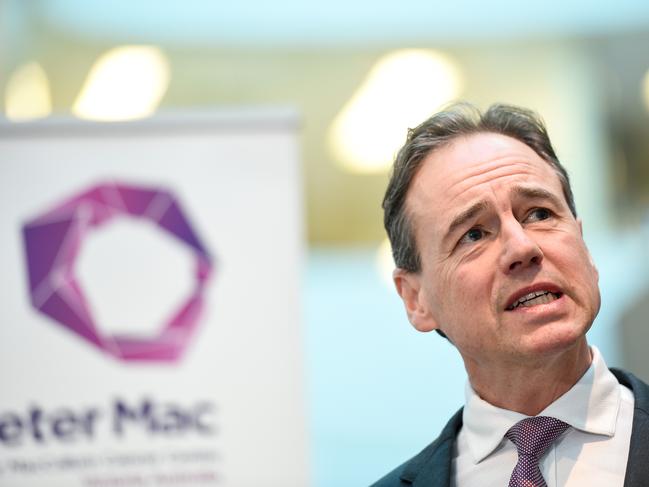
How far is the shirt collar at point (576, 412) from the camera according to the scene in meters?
1.74

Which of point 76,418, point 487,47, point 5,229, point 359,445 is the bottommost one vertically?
point 359,445

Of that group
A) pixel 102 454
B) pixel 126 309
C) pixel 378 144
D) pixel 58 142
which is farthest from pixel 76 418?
pixel 378 144

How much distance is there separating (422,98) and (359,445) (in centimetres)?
234

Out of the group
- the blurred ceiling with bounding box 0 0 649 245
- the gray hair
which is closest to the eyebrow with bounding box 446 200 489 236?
the gray hair

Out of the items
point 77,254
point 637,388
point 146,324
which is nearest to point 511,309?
point 637,388

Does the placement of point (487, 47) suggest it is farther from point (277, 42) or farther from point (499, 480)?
point (499, 480)

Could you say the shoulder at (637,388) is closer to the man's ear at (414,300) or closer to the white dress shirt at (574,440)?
the white dress shirt at (574,440)

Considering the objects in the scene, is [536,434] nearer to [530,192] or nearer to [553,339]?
[553,339]

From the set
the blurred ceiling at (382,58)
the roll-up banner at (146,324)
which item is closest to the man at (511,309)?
the roll-up banner at (146,324)

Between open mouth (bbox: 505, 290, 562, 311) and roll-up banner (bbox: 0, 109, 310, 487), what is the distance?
1798mm

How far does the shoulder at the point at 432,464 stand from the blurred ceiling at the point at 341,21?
5095 mm

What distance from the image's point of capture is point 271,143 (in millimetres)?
3592

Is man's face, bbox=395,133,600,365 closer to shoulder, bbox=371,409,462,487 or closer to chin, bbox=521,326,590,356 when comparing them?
chin, bbox=521,326,590,356

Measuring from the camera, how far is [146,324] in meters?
3.47
